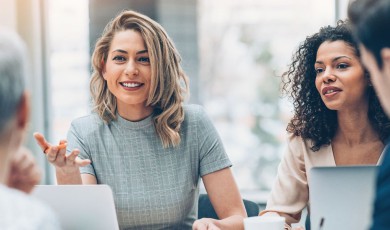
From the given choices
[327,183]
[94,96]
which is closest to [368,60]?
[327,183]

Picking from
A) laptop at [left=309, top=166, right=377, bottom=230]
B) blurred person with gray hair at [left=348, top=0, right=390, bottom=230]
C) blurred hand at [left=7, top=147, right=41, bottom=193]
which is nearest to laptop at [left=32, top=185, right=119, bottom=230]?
blurred hand at [left=7, top=147, right=41, bottom=193]

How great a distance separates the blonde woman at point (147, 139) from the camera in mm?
2340

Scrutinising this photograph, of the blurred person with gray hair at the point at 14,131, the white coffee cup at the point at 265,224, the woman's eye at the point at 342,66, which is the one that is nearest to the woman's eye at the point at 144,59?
the woman's eye at the point at 342,66

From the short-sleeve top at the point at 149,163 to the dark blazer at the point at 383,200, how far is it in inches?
50.3

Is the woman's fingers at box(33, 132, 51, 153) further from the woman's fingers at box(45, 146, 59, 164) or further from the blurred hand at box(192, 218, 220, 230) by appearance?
the blurred hand at box(192, 218, 220, 230)

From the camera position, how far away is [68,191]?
5.58 ft

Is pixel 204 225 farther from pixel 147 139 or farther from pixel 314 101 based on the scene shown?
pixel 314 101

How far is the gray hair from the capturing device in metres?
1.02

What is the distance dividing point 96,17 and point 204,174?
74.8 inches

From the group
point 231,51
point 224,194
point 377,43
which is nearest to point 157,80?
point 224,194

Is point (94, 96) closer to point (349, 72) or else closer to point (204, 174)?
point (204, 174)

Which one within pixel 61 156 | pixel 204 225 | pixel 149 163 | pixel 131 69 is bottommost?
pixel 204 225

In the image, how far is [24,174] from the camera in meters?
1.48

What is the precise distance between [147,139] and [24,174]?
3.27ft
